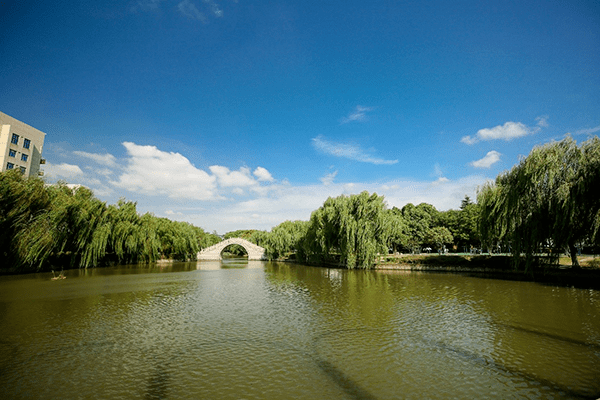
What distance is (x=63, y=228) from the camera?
86.5 feet

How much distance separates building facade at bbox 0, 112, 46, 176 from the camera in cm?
3766

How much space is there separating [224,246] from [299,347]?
175ft

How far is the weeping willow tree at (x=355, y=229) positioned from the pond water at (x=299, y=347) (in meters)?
16.6

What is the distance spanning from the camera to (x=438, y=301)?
50.8 feet

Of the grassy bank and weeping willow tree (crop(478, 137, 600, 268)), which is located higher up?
weeping willow tree (crop(478, 137, 600, 268))

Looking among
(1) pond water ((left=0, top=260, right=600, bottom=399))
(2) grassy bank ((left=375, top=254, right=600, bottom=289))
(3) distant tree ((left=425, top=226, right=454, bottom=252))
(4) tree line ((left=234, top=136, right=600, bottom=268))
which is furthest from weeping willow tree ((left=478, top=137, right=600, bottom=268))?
(3) distant tree ((left=425, top=226, right=454, bottom=252))

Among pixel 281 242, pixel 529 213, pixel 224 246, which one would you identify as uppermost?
pixel 529 213

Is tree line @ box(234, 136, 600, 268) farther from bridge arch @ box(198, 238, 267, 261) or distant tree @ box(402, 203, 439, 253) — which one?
bridge arch @ box(198, 238, 267, 261)

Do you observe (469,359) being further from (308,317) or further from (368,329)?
(308,317)

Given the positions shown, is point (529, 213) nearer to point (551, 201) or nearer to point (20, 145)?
point (551, 201)

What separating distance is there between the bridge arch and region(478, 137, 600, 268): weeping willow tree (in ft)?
146

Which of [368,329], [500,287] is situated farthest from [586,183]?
[368,329]

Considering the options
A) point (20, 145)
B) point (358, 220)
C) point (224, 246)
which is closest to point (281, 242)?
point (224, 246)

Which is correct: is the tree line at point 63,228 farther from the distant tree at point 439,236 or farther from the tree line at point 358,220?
the distant tree at point 439,236
